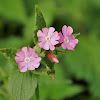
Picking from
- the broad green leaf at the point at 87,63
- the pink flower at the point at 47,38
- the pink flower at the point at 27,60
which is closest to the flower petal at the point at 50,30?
the pink flower at the point at 47,38

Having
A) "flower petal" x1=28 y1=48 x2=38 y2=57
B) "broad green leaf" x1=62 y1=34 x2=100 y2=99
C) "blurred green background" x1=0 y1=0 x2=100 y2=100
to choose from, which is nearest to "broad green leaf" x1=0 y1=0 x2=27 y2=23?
"blurred green background" x1=0 y1=0 x2=100 y2=100

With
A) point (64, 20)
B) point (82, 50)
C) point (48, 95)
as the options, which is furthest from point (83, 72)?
point (64, 20)

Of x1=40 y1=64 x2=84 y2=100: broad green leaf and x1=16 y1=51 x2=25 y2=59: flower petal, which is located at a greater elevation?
x1=16 y1=51 x2=25 y2=59: flower petal

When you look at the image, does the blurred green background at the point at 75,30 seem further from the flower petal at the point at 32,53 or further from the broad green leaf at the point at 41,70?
the flower petal at the point at 32,53

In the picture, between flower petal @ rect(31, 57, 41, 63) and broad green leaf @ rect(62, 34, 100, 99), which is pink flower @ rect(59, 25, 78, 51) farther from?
broad green leaf @ rect(62, 34, 100, 99)

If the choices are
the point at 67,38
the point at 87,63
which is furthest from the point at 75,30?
the point at 67,38

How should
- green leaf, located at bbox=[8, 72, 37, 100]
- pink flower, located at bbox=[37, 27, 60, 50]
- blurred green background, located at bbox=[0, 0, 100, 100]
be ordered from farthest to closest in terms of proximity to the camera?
blurred green background, located at bbox=[0, 0, 100, 100] < green leaf, located at bbox=[8, 72, 37, 100] < pink flower, located at bbox=[37, 27, 60, 50]

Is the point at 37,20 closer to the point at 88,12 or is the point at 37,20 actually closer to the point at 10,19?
the point at 10,19
